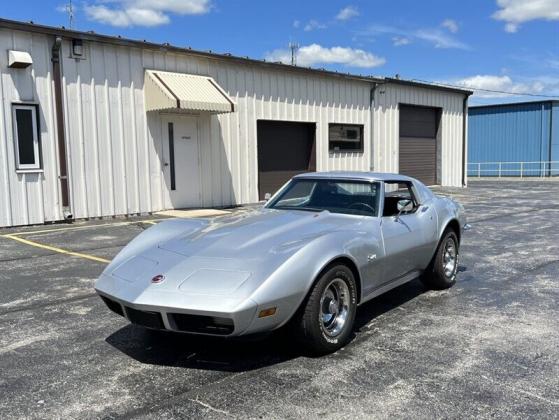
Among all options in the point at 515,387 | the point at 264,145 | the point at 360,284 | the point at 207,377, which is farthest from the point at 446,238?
the point at 264,145

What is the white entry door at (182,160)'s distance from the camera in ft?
44.0

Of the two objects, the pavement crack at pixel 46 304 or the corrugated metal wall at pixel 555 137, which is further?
the corrugated metal wall at pixel 555 137

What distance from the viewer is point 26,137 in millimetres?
11117

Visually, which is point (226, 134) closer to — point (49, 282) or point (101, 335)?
point (49, 282)

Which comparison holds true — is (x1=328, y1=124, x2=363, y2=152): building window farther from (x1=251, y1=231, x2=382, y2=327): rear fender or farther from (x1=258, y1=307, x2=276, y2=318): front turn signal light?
(x1=258, y1=307, x2=276, y2=318): front turn signal light

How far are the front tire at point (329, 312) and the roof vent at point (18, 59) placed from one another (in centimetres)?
905

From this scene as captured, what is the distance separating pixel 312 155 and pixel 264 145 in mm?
2024

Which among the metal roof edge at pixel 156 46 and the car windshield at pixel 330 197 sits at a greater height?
the metal roof edge at pixel 156 46

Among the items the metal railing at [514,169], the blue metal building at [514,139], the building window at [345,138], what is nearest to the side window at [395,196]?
the building window at [345,138]

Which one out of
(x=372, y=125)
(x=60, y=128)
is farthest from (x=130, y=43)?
(x=372, y=125)

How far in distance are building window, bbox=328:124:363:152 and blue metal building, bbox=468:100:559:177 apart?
67.0 feet

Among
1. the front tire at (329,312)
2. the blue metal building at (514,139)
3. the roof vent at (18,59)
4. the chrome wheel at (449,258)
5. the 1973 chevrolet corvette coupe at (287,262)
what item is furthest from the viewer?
the blue metal building at (514,139)

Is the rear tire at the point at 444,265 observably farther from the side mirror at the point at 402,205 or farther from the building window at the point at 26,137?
the building window at the point at 26,137

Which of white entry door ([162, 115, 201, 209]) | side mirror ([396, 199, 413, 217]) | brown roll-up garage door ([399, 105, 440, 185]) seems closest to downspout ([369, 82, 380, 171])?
brown roll-up garage door ([399, 105, 440, 185])
